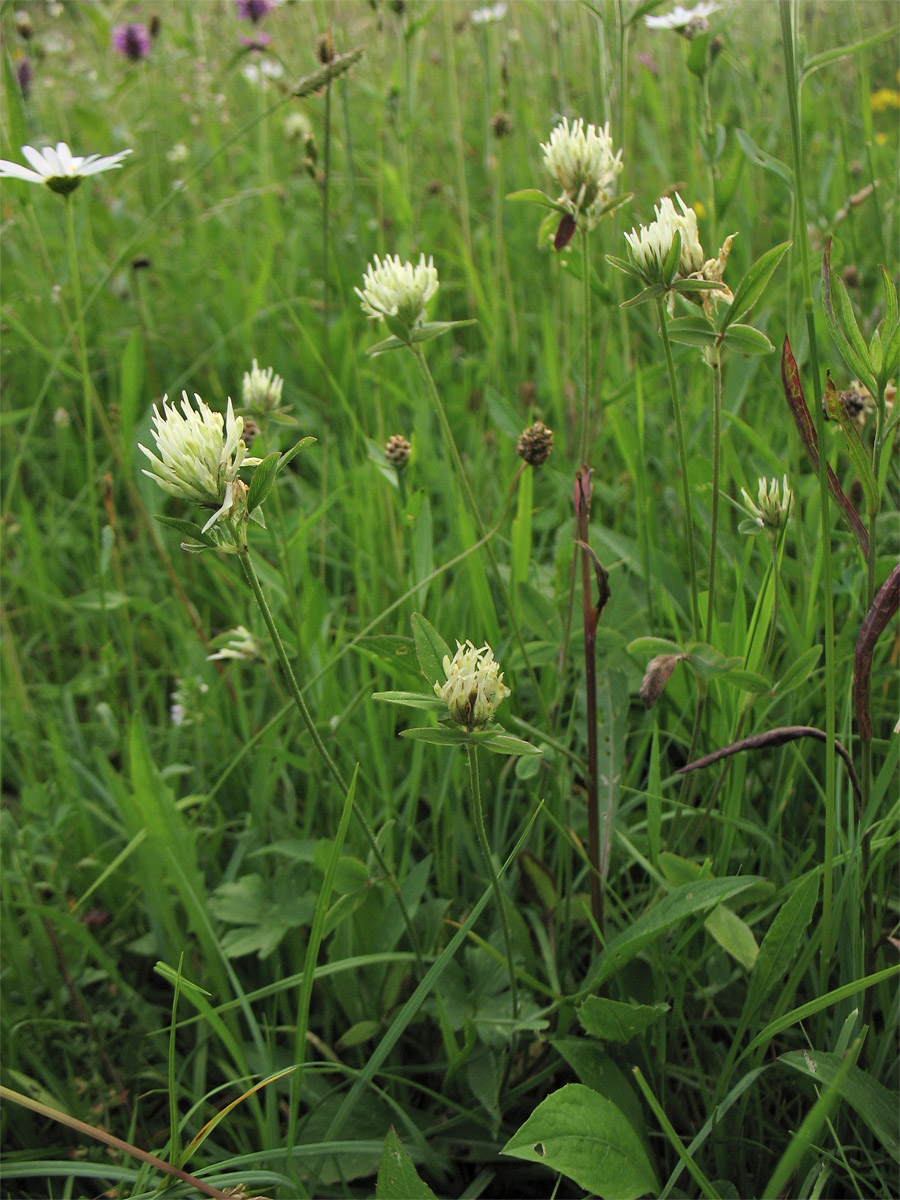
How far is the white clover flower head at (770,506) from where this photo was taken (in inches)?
35.2

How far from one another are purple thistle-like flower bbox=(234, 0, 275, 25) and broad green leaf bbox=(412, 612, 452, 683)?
2.48 meters

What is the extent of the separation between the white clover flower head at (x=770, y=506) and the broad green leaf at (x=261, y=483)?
46cm

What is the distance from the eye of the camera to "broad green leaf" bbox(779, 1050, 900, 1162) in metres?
0.75

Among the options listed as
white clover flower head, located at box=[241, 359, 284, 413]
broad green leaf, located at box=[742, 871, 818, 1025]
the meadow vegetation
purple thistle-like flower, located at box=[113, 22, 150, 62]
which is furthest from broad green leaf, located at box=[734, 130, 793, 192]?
purple thistle-like flower, located at box=[113, 22, 150, 62]

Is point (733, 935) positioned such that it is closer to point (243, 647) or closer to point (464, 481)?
point (464, 481)

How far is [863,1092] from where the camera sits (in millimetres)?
771

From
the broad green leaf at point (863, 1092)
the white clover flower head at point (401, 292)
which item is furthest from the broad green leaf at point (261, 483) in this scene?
the broad green leaf at point (863, 1092)

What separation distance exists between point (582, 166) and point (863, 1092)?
3.01 feet

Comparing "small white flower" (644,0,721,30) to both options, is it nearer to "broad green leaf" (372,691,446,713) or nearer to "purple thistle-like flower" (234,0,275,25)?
"broad green leaf" (372,691,446,713)

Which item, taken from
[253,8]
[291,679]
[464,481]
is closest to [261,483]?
[291,679]

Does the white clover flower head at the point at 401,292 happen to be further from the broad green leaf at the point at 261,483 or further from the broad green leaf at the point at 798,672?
the broad green leaf at the point at 798,672

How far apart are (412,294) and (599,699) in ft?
1.72

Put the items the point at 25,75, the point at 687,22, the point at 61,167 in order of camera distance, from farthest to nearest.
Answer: the point at 25,75
the point at 687,22
the point at 61,167

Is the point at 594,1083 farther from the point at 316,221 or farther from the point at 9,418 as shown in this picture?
the point at 316,221
